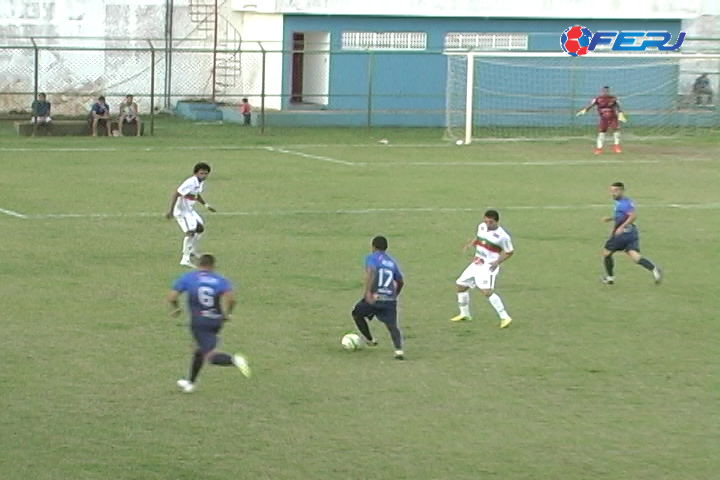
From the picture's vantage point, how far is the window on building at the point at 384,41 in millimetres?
51344

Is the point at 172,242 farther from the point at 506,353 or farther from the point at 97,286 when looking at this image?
the point at 506,353

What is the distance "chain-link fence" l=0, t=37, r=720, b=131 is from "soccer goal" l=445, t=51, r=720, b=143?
1.22 meters

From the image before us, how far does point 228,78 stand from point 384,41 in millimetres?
5569

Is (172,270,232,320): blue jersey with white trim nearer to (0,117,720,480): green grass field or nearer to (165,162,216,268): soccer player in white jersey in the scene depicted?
(0,117,720,480): green grass field

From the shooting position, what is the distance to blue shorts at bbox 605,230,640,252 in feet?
73.5

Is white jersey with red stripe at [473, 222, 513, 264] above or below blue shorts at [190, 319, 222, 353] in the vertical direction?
above

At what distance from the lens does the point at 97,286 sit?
858 inches

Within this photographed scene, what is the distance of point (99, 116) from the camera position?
44688 millimetres

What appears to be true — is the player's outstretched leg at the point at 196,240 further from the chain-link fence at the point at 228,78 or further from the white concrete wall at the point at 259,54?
the white concrete wall at the point at 259,54

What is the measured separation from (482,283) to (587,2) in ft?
115

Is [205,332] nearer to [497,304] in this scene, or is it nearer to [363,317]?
[363,317]

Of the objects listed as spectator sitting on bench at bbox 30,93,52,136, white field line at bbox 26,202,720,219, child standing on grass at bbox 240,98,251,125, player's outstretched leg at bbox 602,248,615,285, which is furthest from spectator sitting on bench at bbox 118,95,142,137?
player's outstretched leg at bbox 602,248,615,285

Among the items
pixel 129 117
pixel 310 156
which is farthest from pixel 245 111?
pixel 310 156

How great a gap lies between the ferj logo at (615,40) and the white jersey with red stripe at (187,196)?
3074 centimetres
